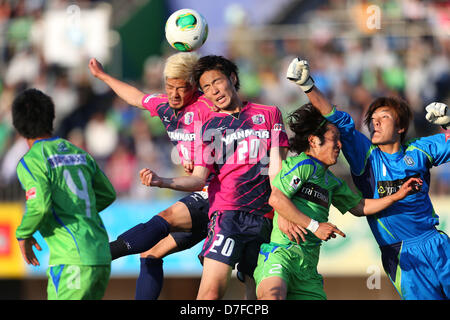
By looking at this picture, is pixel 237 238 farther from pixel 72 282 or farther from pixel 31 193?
pixel 31 193

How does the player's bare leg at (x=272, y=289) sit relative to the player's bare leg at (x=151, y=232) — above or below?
below

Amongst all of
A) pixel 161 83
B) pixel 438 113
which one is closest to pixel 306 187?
pixel 438 113

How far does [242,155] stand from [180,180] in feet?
2.09

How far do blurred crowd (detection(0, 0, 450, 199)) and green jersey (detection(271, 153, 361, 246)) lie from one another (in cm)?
605

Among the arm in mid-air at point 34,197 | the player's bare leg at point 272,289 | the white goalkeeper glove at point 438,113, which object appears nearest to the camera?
the arm in mid-air at point 34,197

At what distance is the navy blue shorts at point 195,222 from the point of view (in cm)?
764

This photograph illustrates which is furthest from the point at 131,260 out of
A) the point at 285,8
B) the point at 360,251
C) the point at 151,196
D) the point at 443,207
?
the point at 285,8

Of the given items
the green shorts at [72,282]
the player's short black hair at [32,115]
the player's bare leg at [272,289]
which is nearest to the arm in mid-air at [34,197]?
the player's short black hair at [32,115]

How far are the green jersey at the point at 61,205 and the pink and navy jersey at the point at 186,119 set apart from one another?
1.52m

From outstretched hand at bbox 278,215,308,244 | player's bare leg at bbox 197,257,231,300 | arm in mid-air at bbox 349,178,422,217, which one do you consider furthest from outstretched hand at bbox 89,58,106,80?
arm in mid-air at bbox 349,178,422,217

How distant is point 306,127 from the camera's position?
657 centimetres

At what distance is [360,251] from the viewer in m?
11.4

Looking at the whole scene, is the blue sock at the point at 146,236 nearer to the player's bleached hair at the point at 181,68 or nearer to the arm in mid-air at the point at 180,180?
the arm in mid-air at the point at 180,180

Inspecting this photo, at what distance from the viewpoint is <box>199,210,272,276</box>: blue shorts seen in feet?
21.4
